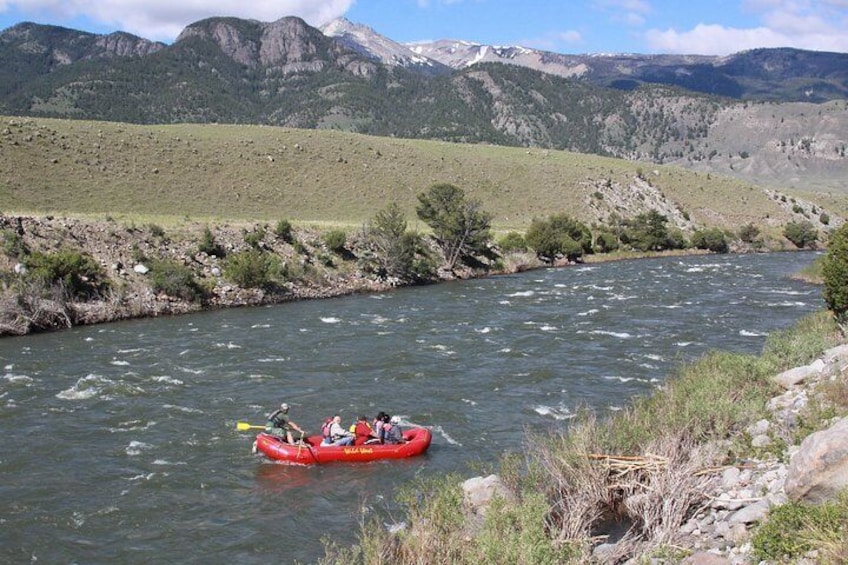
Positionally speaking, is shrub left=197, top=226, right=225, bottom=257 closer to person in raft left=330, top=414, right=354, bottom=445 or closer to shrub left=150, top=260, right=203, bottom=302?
shrub left=150, top=260, right=203, bottom=302

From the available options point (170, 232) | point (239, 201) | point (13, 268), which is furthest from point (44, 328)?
point (239, 201)

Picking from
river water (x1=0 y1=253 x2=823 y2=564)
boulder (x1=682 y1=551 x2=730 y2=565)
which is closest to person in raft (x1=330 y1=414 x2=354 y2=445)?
river water (x1=0 y1=253 x2=823 y2=564)

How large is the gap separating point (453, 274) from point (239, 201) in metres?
27.6

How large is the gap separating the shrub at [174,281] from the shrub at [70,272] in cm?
283

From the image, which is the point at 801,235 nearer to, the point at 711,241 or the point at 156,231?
the point at 711,241

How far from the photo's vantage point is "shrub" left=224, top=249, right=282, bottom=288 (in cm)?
4397

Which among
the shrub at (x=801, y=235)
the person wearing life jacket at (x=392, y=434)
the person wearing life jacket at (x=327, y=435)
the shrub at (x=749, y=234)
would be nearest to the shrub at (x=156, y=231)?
the person wearing life jacket at (x=327, y=435)

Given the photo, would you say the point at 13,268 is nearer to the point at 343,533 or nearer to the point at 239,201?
the point at 343,533

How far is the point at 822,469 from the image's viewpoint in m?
10.1

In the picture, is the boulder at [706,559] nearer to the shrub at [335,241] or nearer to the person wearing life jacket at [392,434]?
the person wearing life jacket at [392,434]

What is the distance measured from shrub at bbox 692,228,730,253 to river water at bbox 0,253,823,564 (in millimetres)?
34344

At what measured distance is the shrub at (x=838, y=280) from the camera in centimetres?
2467

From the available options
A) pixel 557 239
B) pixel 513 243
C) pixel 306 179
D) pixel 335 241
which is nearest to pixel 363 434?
pixel 335 241

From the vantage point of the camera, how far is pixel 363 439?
19.4 m
